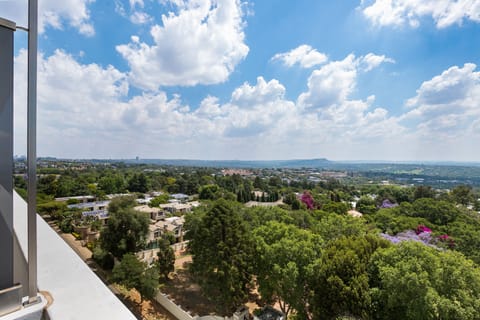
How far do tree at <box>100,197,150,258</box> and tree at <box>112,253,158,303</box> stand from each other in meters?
1.74

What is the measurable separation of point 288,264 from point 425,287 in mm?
2153

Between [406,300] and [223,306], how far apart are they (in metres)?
3.76

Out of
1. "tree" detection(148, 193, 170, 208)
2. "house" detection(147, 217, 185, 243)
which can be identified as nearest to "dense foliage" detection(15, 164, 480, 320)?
"house" detection(147, 217, 185, 243)

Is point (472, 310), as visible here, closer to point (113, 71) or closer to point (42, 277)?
point (42, 277)

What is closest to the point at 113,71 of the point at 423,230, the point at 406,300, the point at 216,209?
the point at 216,209

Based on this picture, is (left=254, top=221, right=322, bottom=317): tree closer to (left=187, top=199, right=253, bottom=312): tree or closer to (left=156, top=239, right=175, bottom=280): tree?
(left=187, top=199, right=253, bottom=312): tree

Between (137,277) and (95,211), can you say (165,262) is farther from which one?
(95,211)

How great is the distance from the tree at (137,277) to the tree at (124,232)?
5.72 ft

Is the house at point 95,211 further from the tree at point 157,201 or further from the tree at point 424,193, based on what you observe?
the tree at point 424,193

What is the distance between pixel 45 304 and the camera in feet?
2.68

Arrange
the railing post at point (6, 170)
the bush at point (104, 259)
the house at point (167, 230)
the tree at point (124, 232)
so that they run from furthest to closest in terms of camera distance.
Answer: the house at point (167, 230) < the tree at point (124, 232) < the bush at point (104, 259) < the railing post at point (6, 170)

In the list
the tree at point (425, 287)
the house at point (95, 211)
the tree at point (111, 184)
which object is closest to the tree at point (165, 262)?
the house at point (95, 211)

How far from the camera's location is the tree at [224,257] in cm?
485

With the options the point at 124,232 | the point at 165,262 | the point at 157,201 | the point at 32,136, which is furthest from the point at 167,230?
the point at 32,136
